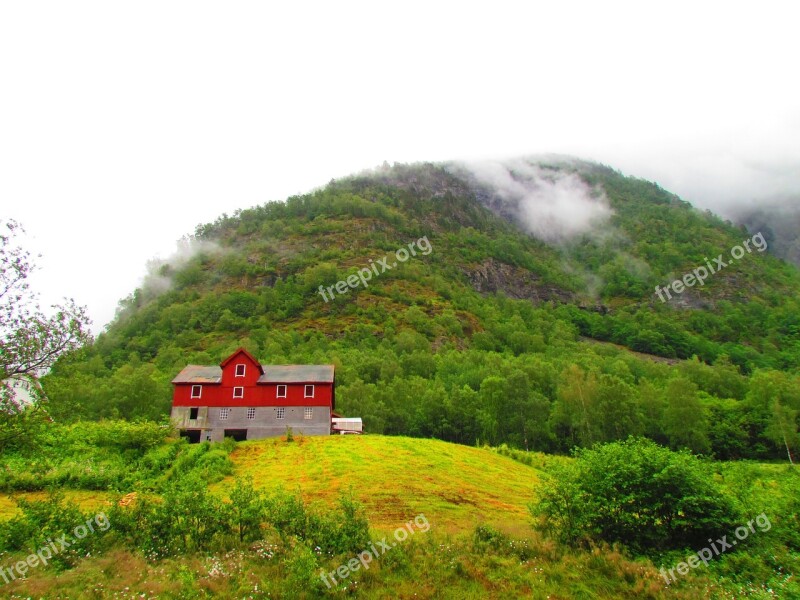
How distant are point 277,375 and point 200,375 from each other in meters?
7.82

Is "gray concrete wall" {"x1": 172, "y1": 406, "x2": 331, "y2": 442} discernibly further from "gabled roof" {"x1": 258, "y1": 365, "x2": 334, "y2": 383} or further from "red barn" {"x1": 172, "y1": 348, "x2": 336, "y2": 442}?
"gabled roof" {"x1": 258, "y1": 365, "x2": 334, "y2": 383}

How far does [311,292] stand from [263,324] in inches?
868

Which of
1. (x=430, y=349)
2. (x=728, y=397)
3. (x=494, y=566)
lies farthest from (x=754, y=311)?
(x=494, y=566)

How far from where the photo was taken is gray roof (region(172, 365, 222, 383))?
49.2m

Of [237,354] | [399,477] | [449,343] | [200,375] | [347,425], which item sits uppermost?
[449,343]

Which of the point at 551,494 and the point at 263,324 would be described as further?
the point at 263,324

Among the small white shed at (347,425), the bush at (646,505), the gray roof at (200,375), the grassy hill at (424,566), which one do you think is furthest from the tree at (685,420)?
the gray roof at (200,375)

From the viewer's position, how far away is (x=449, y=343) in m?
129

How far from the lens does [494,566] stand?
1845 cm

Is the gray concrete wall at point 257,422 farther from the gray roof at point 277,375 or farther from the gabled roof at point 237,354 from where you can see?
the gabled roof at point 237,354

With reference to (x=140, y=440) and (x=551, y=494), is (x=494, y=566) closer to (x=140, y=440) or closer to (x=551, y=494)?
(x=551, y=494)

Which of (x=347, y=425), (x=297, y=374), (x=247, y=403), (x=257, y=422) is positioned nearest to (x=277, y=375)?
(x=297, y=374)

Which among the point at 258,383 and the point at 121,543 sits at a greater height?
the point at 258,383

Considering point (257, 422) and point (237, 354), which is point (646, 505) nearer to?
point (257, 422)
